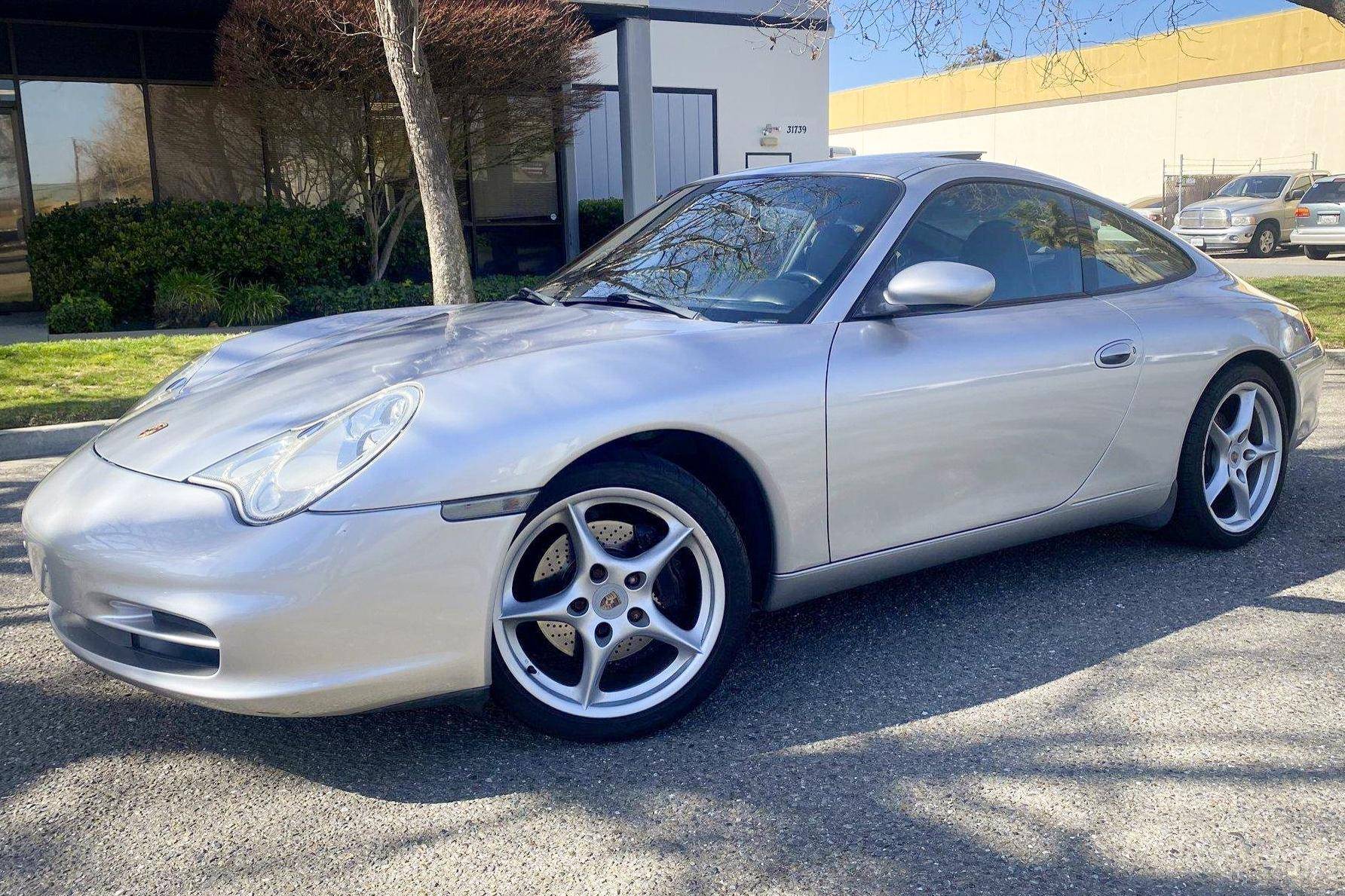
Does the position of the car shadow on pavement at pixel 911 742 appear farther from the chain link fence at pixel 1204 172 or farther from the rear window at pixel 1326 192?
the chain link fence at pixel 1204 172

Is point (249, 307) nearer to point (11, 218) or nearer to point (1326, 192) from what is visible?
point (11, 218)

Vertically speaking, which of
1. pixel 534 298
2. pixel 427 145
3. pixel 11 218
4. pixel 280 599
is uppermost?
pixel 427 145

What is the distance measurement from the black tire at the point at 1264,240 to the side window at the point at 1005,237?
2352 cm

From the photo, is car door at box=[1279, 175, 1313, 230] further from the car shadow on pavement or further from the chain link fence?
the car shadow on pavement

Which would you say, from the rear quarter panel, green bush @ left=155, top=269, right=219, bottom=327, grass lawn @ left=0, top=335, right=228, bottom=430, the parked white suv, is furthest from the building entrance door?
the parked white suv

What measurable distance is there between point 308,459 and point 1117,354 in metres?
2.64

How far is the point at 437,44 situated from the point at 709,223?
972 cm

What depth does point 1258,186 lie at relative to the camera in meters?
26.2

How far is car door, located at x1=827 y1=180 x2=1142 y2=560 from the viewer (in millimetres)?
3301

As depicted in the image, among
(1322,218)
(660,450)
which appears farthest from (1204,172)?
(660,450)

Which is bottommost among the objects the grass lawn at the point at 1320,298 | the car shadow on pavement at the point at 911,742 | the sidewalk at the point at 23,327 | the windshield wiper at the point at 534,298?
the car shadow on pavement at the point at 911,742

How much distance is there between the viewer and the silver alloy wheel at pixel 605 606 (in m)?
2.89

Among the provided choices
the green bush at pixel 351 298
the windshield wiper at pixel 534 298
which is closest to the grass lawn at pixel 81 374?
the green bush at pixel 351 298

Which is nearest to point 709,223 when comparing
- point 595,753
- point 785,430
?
point 785,430
